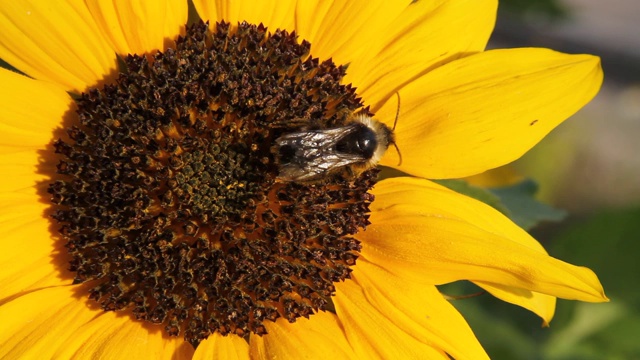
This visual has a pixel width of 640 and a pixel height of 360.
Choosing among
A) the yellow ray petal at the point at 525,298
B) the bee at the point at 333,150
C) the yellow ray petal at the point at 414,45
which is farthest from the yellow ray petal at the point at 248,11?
the yellow ray petal at the point at 525,298

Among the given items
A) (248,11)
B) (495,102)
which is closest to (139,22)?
(248,11)

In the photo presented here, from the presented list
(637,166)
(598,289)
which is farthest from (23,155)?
(637,166)

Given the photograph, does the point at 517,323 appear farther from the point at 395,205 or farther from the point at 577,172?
the point at 577,172

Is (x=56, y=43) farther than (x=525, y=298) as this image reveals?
No

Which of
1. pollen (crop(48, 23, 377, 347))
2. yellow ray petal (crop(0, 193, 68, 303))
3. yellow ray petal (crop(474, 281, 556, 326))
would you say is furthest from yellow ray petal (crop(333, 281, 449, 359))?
yellow ray petal (crop(0, 193, 68, 303))

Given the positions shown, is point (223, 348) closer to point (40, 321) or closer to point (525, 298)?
point (40, 321)

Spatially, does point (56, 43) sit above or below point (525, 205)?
above
